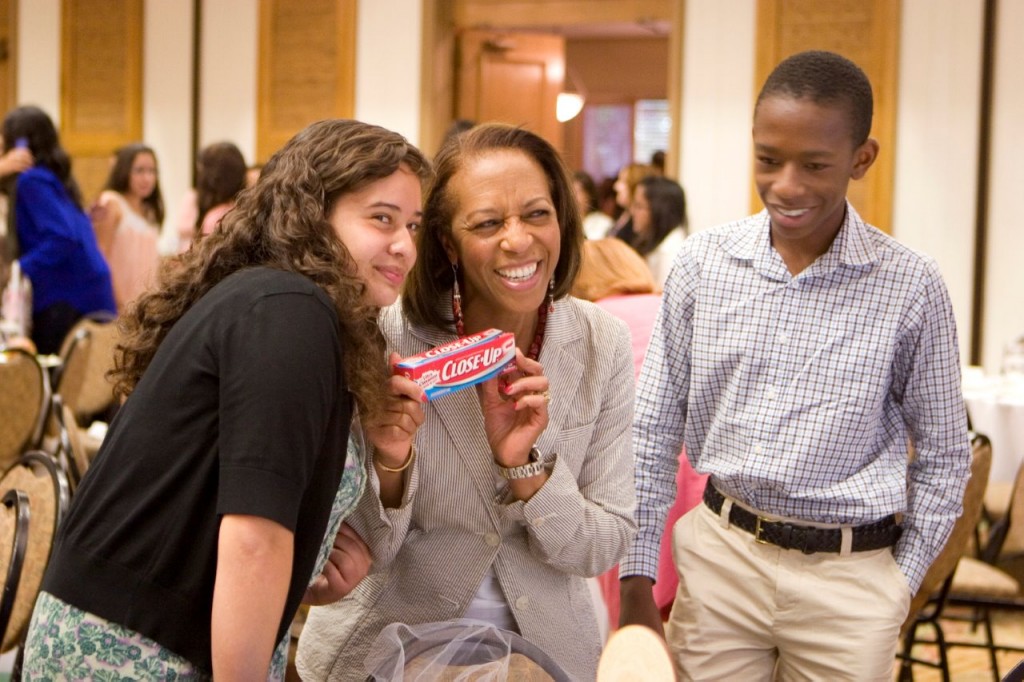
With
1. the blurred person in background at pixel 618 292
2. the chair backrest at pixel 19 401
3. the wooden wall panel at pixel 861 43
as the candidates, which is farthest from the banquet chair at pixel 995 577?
the wooden wall panel at pixel 861 43

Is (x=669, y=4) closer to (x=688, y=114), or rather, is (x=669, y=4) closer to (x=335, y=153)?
(x=688, y=114)

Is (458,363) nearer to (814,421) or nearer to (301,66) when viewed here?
(814,421)

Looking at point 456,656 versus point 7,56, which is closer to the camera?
point 456,656

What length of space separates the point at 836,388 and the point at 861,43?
6483mm

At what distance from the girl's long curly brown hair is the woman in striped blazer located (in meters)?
0.29

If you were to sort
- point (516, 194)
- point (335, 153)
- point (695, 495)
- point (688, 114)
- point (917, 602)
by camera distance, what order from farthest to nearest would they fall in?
point (688, 114) < point (917, 602) < point (695, 495) < point (516, 194) < point (335, 153)

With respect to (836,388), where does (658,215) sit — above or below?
above

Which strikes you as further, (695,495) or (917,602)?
(917,602)

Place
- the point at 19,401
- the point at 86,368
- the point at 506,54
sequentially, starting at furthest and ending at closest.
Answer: the point at 506,54
the point at 86,368
the point at 19,401

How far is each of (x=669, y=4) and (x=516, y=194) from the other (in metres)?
7.04

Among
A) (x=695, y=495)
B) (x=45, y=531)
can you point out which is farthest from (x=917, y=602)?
(x=45, y=531)

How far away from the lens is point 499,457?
1.75 meters

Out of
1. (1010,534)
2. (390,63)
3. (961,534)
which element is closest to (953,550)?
(961,534)

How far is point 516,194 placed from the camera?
1.81 metres
